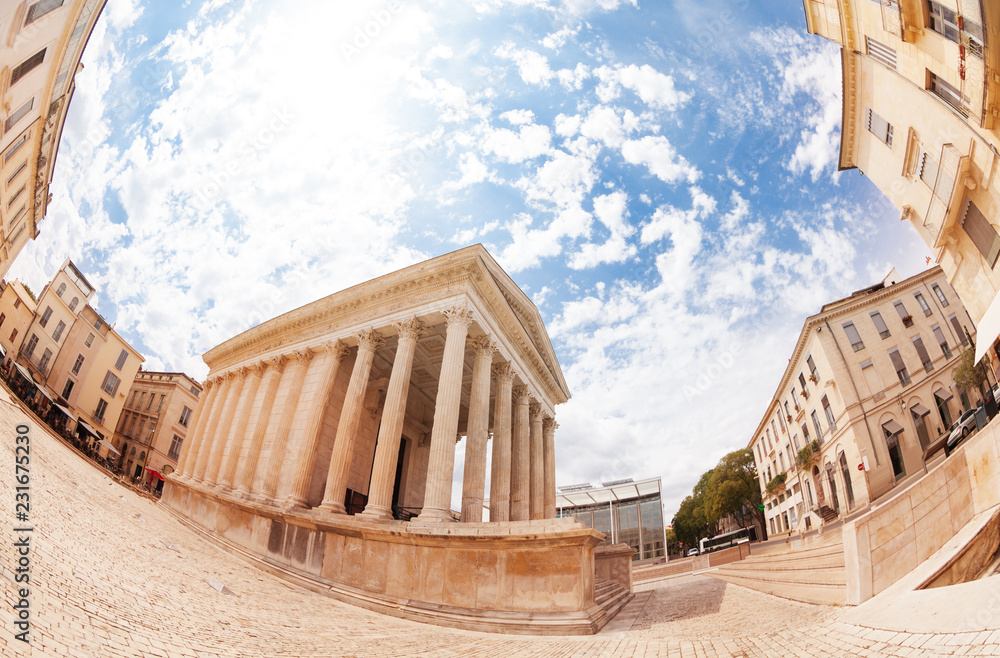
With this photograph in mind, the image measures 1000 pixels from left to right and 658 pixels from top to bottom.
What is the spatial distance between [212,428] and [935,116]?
33624 millimetres

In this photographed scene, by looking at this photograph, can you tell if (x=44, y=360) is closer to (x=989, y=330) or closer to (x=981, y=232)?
(x=989, y=330)

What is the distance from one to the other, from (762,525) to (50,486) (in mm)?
A: 58270

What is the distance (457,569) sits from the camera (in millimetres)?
10406

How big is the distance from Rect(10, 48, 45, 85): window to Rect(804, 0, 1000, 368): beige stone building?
30.4 metres

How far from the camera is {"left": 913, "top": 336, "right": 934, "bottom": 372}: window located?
19.1m


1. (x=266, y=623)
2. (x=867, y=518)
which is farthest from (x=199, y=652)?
(x=867, y=518)

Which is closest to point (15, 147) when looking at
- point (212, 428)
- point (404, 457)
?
point (212, 428)

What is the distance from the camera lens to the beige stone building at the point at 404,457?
32.6ft

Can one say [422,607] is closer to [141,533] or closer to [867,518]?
[141,533]

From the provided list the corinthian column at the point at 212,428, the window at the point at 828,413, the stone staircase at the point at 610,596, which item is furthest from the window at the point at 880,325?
the corinthian column at the point at 212,428

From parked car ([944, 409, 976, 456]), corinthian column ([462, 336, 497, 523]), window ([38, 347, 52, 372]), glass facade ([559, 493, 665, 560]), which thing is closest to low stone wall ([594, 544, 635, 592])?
corinthian column ([462, 336, 497, 523])

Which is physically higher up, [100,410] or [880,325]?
[880,325]

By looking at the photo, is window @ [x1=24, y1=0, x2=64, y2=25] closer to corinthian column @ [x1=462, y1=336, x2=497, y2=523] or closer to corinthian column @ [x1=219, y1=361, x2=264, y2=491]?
corinthian column @ [x1=219, y1=361, x2=264, y2=491]

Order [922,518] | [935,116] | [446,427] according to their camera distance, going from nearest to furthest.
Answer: [922,518]
[935,116]
[446,427]
